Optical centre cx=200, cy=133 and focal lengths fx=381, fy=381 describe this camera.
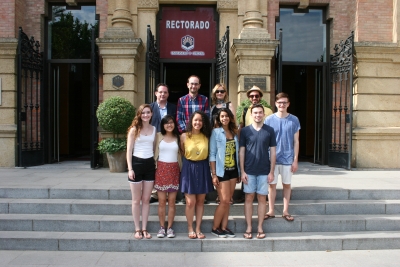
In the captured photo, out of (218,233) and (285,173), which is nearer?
(218,233)

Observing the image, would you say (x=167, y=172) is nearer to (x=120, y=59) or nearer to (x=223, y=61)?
(x=223, y=61)

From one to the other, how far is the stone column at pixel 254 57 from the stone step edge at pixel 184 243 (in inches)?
205

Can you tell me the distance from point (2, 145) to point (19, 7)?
4.04 metres

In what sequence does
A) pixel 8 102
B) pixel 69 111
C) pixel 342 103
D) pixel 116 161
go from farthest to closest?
pixel 69 111
pixel 342 103
pixel 8 102
pixel 116 161

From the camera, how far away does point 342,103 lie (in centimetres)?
1134

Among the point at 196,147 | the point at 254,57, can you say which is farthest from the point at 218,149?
the point at 254,57

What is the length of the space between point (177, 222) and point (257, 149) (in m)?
1.73

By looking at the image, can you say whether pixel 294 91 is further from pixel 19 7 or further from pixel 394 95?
pixel 19 7

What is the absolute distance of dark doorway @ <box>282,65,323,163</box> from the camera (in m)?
12.2

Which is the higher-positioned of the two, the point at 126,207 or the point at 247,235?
the point at 126,207

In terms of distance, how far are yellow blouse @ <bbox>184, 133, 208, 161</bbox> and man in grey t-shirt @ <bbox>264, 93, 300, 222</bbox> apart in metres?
1.28

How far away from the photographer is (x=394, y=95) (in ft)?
36.0

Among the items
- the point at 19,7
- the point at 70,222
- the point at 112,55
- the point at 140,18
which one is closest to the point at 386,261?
the point at 70,222

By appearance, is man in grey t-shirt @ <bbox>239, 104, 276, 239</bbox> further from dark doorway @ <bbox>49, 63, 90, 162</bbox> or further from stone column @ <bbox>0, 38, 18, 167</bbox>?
dark doorway @ <bbox>49, 63, 90, 162</bbox>
